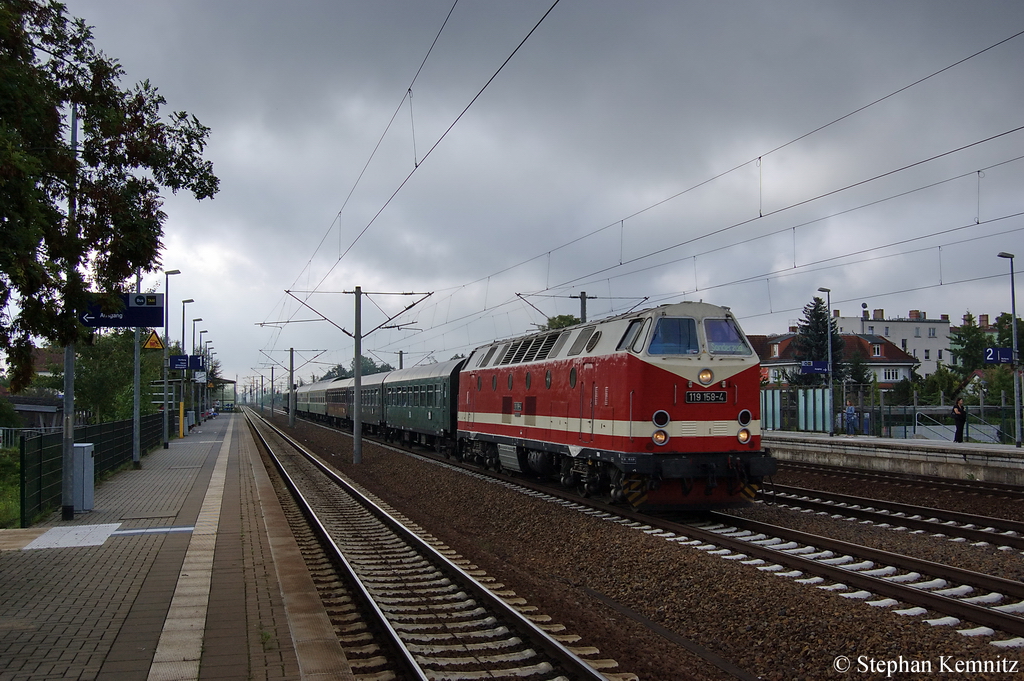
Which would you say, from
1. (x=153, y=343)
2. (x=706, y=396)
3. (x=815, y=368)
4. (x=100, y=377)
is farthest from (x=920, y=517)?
(x=100, y=377)

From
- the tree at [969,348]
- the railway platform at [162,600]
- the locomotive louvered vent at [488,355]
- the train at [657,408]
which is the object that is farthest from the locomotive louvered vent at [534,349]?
the tree at [969,348]

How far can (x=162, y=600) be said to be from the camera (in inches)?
294

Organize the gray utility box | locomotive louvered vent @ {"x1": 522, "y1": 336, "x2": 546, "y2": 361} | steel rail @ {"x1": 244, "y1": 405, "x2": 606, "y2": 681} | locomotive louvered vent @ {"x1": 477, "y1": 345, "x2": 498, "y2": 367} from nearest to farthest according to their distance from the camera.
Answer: steel rail @ {"x1": 244, "y1": 405, "x2": 606, "y2": 681}
the gray utility box
locomotive louvered vent @ {"x1": 522, "y1": 336, "x2": 546, "y2": 361}
locomotive louvered vent @ {"x1": 477, "y1": 345, "x2": 498, "y2": 367}

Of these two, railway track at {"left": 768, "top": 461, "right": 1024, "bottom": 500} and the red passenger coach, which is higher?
the red passenger coach

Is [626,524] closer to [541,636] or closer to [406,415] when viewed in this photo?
[541,636]

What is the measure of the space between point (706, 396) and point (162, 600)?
8.33 meters

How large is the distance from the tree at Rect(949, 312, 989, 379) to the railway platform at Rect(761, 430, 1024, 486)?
59.5 m

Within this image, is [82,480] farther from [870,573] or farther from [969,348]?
[969,348]

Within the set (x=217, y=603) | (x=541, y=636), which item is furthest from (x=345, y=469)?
(x=541, y=636)

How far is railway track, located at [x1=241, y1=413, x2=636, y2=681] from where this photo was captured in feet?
19.4

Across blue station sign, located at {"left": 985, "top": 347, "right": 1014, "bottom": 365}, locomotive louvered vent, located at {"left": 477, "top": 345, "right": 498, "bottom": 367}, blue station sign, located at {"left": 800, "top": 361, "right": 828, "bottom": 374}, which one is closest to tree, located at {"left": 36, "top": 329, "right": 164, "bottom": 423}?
locomotive louvered vent, located at {"left": 477, "top": 345, "right": 498, "bottom": 367}

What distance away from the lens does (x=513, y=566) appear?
9898 millimetres

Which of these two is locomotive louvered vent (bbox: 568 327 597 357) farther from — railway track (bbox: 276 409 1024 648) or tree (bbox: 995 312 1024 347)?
tree (bbox: 995 312 1024 347)

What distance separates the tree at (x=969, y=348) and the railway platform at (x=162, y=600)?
78945 mm
